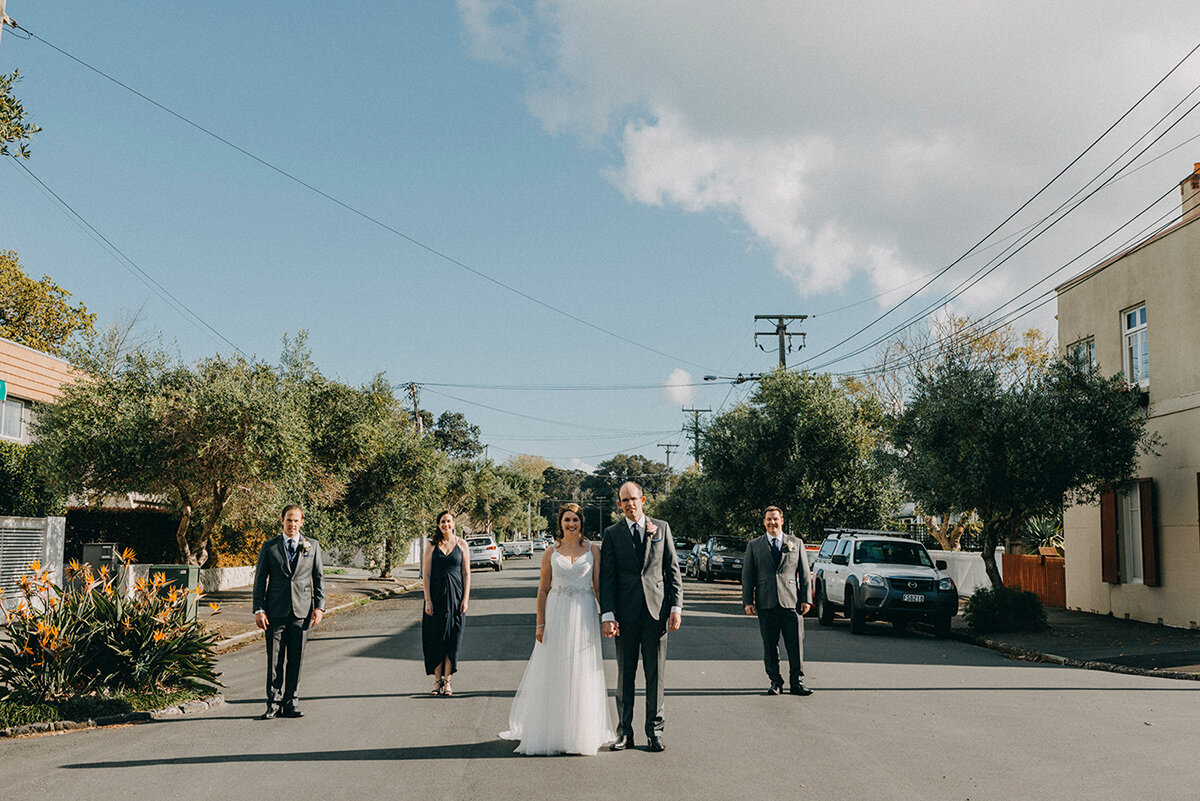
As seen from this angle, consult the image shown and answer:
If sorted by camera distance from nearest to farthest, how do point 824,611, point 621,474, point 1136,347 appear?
1. point 824,611
2. point 1136,347
3. point 621,474

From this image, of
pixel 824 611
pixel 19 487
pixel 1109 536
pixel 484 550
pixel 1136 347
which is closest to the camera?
pixel 824 611

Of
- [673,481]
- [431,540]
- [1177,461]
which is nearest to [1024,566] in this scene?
[1177,461]

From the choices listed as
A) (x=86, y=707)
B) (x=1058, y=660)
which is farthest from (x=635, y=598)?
(x=1058, y=660)

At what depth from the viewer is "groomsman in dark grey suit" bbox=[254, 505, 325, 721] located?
30.0ft

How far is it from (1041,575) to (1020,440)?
8.80 m

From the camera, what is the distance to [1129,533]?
20.0 m

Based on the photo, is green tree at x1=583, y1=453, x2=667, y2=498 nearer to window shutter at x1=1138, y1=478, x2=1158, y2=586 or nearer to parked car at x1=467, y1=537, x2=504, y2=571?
parked car at x1=467, y1=537, x2=504, y2=571

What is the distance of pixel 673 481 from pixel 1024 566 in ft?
241

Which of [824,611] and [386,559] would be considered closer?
[824,611]

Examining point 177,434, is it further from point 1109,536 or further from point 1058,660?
point 1109,536

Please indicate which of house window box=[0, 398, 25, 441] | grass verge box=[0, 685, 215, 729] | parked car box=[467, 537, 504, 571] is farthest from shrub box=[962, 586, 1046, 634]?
parked car box=[467, 537, 504, 571]

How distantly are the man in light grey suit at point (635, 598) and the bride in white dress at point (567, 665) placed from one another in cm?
15

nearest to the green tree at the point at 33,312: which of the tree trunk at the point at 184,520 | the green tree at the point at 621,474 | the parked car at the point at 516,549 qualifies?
the tree trunk at the point at 184,520

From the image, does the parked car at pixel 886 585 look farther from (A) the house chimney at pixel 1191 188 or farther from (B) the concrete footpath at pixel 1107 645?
(A) the house chimney at pixel 1191 188
